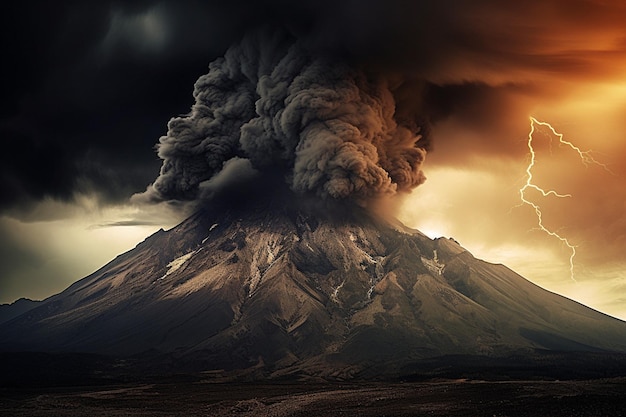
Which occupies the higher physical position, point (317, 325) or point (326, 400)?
point (317, 325)

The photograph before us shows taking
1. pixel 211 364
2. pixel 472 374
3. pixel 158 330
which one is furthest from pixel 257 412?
pixel 158 330

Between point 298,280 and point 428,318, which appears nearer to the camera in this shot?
point 428,318

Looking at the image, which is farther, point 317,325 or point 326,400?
point 317,325

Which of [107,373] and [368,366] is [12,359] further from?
[368,366]

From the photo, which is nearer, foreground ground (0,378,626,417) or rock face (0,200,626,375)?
foreground ground (0,378,626,417)

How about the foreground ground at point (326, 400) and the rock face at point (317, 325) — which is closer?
the foreground ground at point (326, 400)

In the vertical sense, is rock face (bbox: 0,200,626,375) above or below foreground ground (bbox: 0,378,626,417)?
above

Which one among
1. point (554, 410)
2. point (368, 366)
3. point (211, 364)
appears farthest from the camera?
point (211, 364)

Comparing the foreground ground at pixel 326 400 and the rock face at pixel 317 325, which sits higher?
the rock face at pixel 317 325
